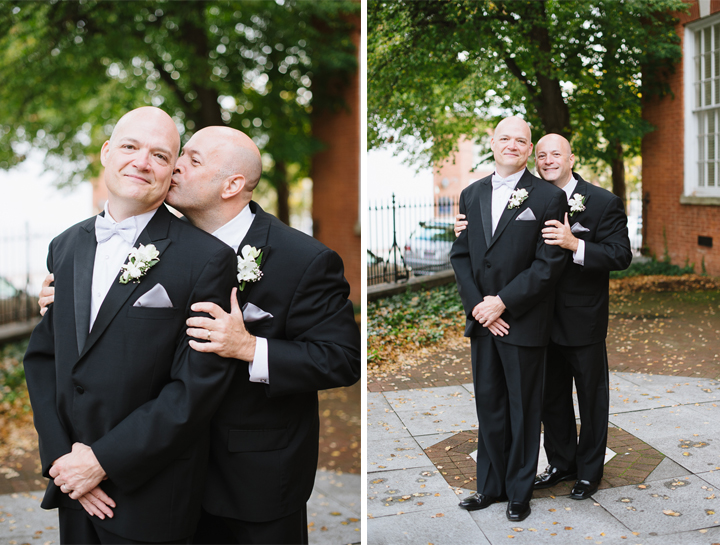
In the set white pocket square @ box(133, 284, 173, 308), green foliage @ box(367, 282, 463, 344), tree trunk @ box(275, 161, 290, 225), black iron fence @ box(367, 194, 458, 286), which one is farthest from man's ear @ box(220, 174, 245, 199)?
tree trunk @ box(275, 161, 290, 225)

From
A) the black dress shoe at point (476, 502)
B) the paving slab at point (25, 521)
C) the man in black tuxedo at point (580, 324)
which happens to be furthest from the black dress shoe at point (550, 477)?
the paving slab at point (25, 521)

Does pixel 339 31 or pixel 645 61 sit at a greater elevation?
pixel 339 31

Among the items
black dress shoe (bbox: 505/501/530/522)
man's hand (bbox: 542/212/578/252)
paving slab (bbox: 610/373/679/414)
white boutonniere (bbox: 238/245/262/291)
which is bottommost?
black dress shoe (bbox: 505/501/530/522)

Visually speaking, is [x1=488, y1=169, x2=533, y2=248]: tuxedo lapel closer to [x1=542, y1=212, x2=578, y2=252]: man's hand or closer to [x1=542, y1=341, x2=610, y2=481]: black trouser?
[x1=542, y1=212, x2=578, y2=252]: man's hand

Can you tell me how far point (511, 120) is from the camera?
9.86 feet

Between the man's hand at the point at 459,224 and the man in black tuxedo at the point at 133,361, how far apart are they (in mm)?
1345

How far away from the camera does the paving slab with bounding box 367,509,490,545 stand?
9.53ft

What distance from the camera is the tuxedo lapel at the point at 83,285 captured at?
205 centimetres

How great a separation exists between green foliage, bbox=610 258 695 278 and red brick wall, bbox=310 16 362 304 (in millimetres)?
8454

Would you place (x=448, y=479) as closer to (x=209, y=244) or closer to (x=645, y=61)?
(x=209, y=244)

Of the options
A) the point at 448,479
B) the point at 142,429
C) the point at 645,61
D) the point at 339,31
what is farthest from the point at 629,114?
the point at 339,31

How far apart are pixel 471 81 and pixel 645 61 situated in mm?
893

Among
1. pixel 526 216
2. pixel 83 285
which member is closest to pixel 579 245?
pixel 526 216

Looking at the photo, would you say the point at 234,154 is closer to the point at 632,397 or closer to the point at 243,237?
the point at 243,237
